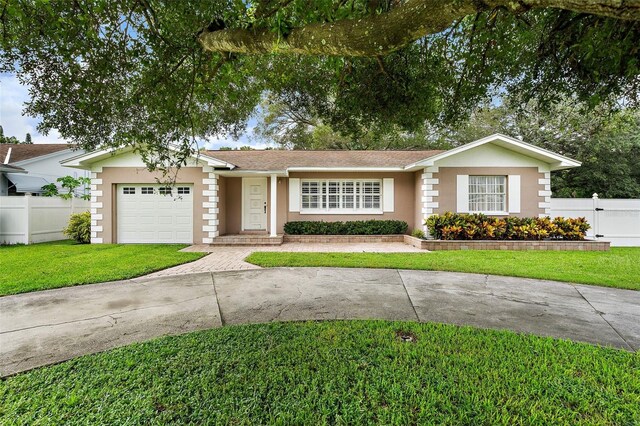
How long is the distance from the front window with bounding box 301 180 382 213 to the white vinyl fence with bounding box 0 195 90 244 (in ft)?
34.0

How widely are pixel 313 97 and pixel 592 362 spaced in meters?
6.25

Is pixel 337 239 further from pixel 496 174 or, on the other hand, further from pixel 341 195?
pixel 496 174

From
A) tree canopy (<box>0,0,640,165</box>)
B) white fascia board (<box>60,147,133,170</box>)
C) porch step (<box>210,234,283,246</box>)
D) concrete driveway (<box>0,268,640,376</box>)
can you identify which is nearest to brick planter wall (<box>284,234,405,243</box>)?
porch step (<box>210,234,283,246</box>)

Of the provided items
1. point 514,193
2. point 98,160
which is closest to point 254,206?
point 98,160

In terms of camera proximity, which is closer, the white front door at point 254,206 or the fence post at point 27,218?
the fence post at point 27,218

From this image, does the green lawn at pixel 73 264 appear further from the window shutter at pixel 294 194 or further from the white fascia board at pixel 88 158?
the window shutter at pixel 294 194

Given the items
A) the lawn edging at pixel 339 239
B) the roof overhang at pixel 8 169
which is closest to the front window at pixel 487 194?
the lawn edging at pixel 339 239

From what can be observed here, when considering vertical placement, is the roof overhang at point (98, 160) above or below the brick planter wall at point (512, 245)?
above

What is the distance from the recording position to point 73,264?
7.39 metres

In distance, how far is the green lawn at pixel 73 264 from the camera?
5766 mm

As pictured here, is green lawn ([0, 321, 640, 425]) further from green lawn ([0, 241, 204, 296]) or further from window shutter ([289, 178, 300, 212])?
window shutter ([289, 178, 300, 212])

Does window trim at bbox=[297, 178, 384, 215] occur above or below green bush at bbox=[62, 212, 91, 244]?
above

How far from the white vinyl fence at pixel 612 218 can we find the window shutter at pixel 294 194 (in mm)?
10893

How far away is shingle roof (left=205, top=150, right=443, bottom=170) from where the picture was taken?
12938mm
